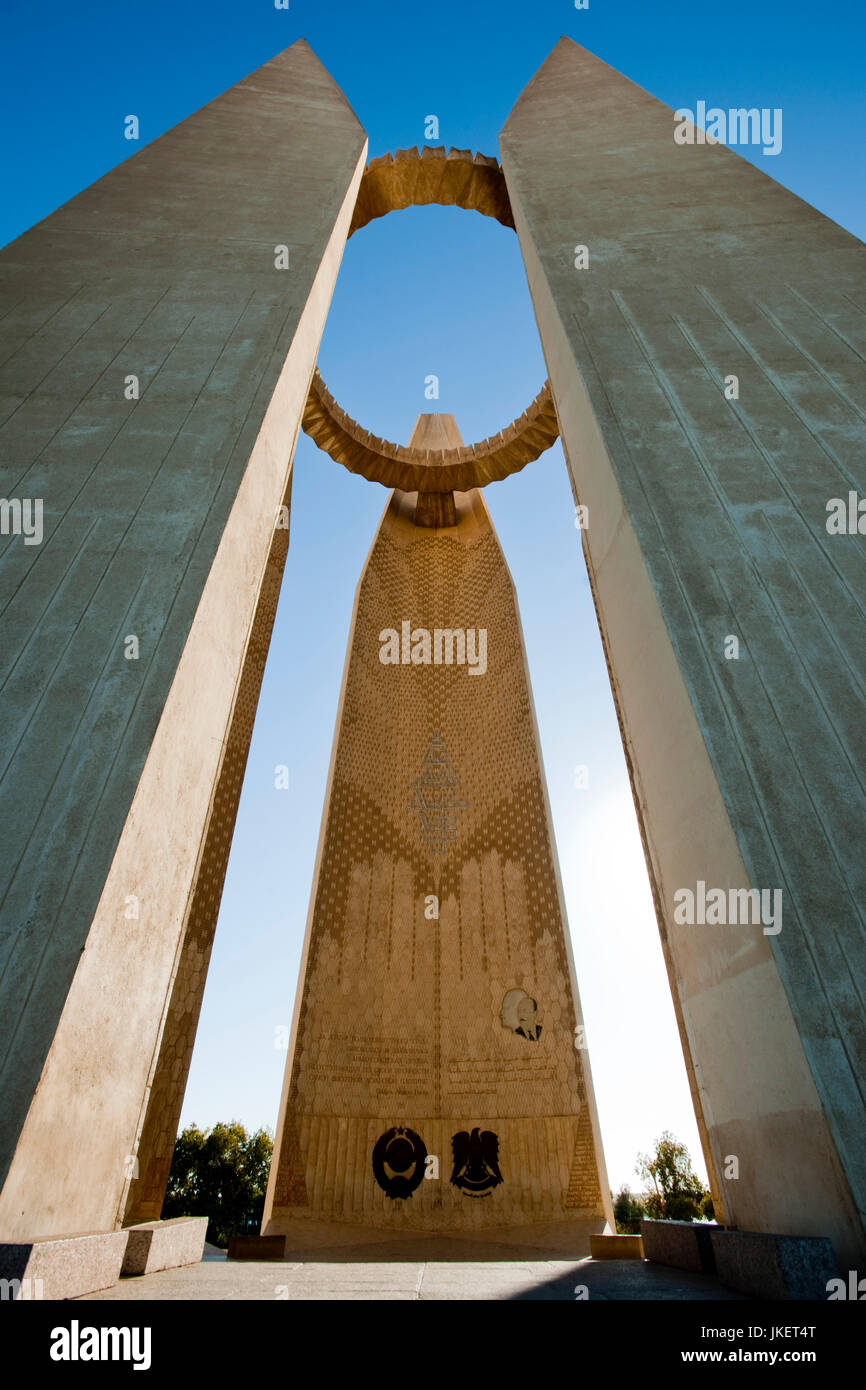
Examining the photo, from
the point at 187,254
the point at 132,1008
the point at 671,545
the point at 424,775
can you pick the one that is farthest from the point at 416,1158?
the point at 187,254

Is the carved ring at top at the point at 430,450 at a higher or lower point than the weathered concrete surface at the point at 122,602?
higher

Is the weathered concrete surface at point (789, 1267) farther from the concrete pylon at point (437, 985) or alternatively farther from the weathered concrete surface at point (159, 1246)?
the concrete pylon at point (437, 985)

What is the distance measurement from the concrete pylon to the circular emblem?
15mm

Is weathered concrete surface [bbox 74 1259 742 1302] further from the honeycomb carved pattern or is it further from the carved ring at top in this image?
the carved ring at top

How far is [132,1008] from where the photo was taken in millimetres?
2145

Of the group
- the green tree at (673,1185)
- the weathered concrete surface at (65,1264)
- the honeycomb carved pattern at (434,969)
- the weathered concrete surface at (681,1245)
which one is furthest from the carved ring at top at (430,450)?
the green tree at (673,1185)

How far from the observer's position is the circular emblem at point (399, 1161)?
746cm

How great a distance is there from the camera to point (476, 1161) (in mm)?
7578

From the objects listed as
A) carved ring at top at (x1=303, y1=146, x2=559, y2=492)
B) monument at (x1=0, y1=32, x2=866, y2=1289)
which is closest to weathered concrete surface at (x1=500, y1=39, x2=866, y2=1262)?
monument at (x1=0, y1=32, x2=866, y2=1289)

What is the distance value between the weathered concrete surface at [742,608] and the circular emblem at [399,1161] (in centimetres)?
630

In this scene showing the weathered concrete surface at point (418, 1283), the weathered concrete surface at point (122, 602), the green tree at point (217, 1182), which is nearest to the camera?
the weathered concrete surface at point (418, 1283)

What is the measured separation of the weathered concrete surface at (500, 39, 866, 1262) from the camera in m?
1.93
